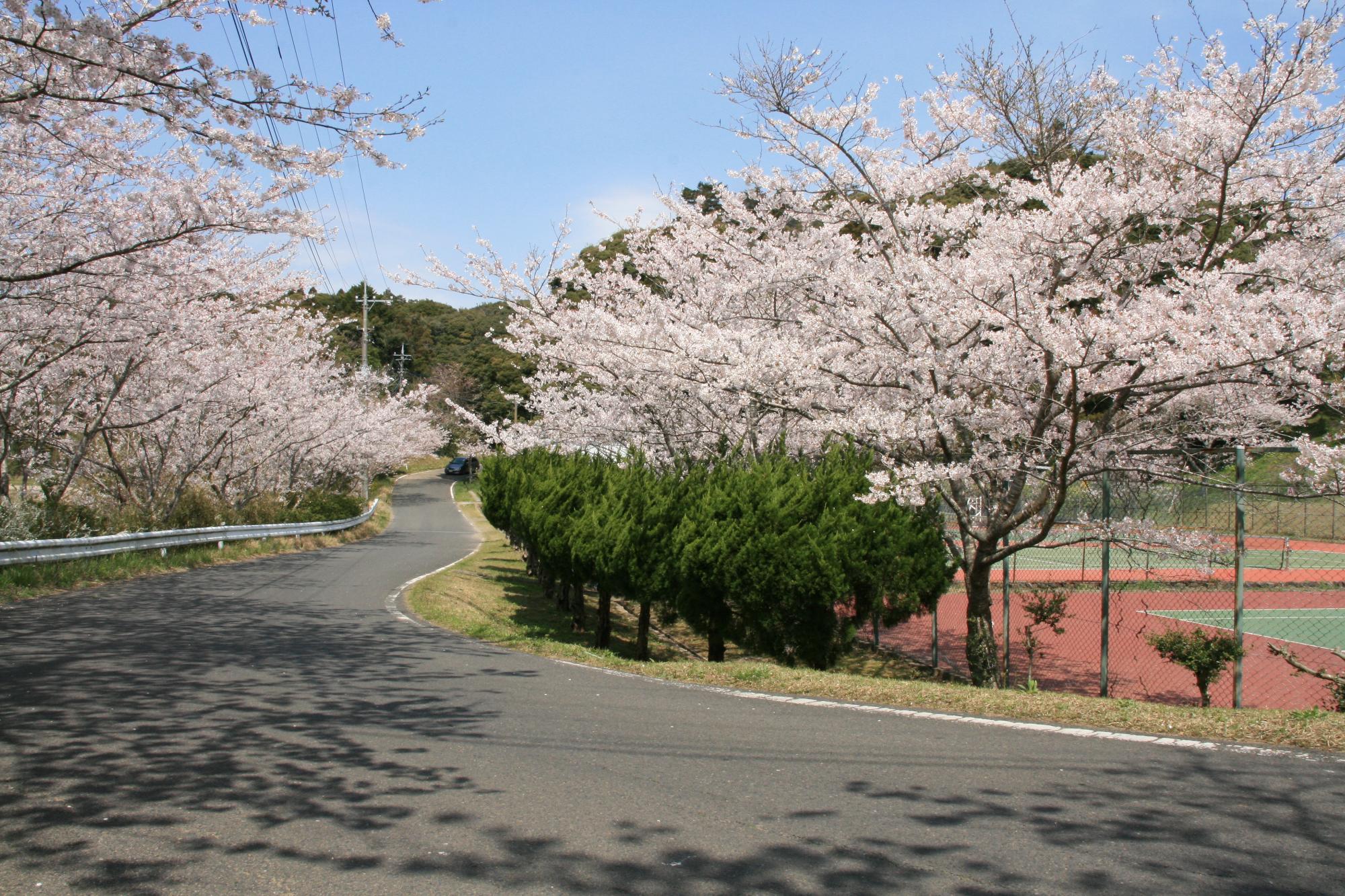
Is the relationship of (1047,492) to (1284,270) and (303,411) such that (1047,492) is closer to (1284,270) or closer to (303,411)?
(1284,270)

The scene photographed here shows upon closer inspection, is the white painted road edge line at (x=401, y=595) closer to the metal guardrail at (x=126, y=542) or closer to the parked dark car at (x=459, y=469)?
the metal guardrail at (x=126, y=542)

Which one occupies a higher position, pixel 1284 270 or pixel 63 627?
pixel 1284 270

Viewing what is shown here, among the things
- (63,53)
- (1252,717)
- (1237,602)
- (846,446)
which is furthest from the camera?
(846,446)

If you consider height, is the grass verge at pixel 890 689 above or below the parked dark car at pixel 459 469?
below

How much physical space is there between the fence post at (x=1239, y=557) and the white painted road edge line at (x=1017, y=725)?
2.84 metres

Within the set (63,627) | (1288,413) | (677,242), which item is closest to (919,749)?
(1288,413)

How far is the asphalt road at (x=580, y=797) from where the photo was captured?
376 cm

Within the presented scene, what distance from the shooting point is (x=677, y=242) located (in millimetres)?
17812

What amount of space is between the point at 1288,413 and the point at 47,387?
20507mm

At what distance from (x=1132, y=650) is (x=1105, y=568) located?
23.7 ft

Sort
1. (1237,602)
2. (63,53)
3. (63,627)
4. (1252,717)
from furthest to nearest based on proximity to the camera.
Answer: (63,627), (1237,602), (63,53), (1252,717)

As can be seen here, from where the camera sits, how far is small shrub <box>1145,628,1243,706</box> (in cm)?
901

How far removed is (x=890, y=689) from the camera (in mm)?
7992

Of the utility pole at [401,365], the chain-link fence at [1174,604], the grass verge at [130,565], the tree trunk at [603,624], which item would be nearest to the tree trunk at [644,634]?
the tree trunk at [603,624]
